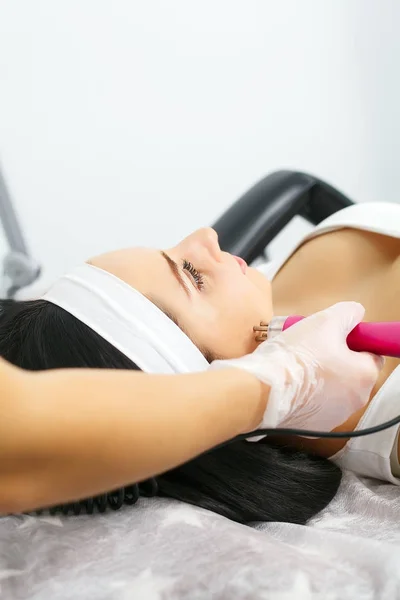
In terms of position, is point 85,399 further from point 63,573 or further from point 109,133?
point 109,133

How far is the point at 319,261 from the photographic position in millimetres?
1110

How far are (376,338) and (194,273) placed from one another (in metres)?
0.28

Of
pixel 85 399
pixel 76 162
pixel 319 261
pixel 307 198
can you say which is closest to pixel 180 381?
pixel 85 399

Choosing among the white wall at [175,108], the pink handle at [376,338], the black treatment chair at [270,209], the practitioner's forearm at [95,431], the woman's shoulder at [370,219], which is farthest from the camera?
the white wall at [175,108]

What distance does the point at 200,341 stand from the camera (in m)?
0.81

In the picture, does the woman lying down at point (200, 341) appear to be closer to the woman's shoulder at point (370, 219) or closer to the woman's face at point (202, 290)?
the woman's face at point (202, 290)

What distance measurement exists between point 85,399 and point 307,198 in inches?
38.2

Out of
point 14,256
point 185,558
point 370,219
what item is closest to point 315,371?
point 185,558

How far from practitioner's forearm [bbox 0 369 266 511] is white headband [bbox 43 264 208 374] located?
246 millimetres

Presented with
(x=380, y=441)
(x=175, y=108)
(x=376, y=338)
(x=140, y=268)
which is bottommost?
(x=380, y=441)

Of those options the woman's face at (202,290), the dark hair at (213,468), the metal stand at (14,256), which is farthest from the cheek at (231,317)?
the metal stand at (14,256)

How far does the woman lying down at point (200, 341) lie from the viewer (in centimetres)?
75

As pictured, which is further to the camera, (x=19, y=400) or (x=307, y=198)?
(x=307, y=198)

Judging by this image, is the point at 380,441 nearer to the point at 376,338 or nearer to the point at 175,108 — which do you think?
the point at 376,338
